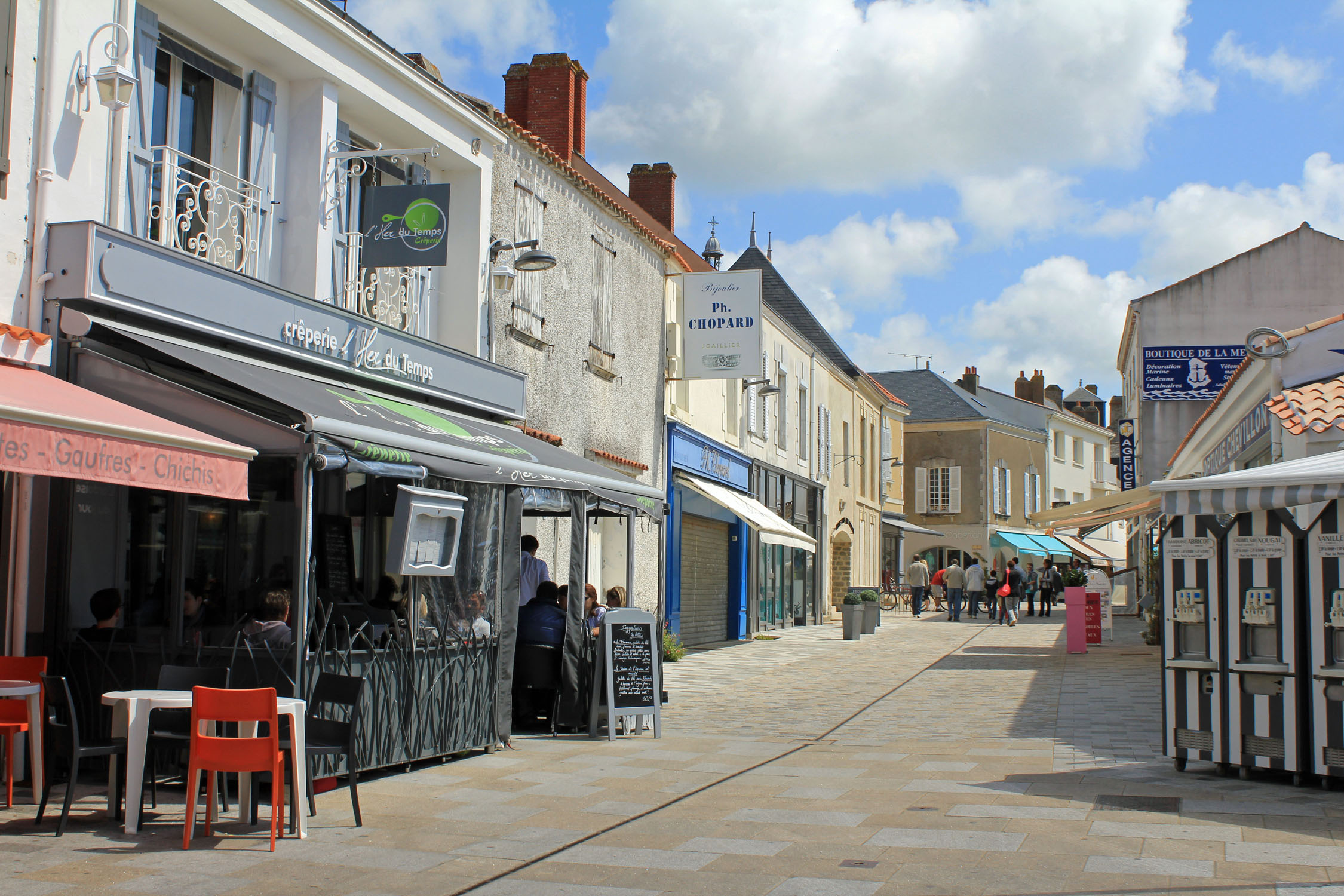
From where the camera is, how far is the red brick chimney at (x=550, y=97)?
53.5 ft

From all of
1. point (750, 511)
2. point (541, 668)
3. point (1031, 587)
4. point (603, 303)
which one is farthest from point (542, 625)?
point (1031, 587)

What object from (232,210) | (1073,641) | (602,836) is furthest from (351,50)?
(1073,641)

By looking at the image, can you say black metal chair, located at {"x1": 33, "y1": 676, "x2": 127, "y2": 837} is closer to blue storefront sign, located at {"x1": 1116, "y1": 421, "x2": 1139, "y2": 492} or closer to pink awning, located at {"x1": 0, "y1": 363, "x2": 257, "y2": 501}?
pink awning, located at {"x1": 0, "y1": 363, "x2": 257, "y2": 501}

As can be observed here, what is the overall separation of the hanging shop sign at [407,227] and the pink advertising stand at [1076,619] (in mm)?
12553

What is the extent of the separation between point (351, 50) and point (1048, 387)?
2213 inches

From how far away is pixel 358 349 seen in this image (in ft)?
32.4

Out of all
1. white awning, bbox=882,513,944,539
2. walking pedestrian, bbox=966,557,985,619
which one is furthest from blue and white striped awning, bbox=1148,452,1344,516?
white awning, bbox=882,513,944,539

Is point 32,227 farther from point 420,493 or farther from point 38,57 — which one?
point 420,493

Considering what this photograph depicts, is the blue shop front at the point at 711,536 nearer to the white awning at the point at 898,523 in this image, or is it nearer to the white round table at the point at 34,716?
the white round table at the point at 34,716

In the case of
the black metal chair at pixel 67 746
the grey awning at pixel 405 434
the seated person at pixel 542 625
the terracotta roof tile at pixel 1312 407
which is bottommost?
the black metal chair at pixel 67 746

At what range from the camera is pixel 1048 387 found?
2445 inches

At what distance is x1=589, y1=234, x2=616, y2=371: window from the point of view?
15453 mm

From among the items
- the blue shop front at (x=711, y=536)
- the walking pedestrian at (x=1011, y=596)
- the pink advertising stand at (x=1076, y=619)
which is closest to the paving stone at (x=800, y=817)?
the blue shop front at (x=711, y=536)

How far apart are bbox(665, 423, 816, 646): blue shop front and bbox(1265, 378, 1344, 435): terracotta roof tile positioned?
28.4ft
